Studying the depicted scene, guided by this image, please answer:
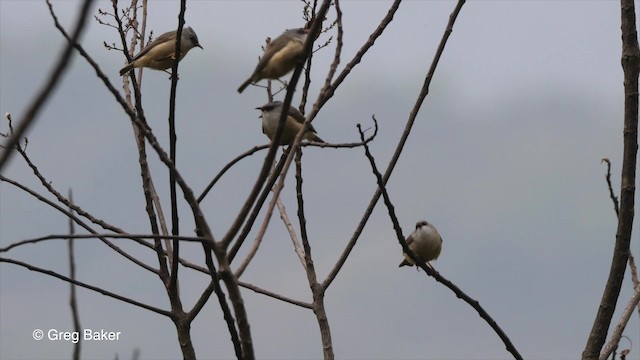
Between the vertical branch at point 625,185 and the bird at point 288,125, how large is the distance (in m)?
2.01

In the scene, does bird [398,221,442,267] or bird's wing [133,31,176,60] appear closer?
bird's wing [133,31,176,60]

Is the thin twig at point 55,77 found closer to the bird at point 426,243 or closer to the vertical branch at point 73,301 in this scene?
the vertical branch at point 73,301

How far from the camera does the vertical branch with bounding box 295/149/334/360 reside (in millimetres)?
5805

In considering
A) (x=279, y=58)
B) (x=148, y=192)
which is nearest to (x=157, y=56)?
(x=148, y=192)

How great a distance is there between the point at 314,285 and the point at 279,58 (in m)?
1.80

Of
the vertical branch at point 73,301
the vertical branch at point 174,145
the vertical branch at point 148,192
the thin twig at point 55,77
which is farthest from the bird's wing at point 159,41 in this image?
the thin twig at point 55,77

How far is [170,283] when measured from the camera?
561 centimetres

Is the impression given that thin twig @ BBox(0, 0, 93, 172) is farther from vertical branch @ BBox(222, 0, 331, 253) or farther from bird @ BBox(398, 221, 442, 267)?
bird @ BBox(398, 221, 442, 267)

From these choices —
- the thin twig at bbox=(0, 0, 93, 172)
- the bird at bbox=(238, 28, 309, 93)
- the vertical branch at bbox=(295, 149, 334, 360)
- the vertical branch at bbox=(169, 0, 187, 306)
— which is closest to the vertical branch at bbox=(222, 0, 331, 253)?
the vertical branch at bbox=(169, 0, 187, 306)

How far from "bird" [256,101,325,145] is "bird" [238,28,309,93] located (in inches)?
26.4

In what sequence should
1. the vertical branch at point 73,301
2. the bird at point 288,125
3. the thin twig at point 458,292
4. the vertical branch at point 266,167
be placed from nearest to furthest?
1. the vertical branch at point 73,301
2. the vertical branch at point 266,167
3. the thin twig at point 458,292
4. the bird at point 288,125

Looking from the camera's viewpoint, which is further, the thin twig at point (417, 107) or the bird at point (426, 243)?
the bird at point (426, 243)

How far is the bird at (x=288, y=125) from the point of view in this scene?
5680mm

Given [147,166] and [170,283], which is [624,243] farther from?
[147,166]
